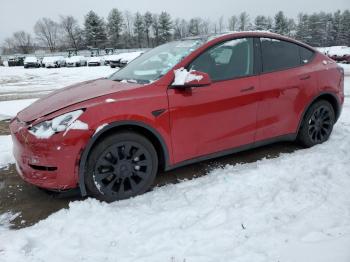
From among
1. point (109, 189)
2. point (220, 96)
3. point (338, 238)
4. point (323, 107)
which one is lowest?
point (338, 238)

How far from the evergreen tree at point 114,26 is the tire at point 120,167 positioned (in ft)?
256

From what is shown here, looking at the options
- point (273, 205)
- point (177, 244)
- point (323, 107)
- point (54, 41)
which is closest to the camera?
point (177, 244)

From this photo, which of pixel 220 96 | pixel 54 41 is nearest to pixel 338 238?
pixel 220 96

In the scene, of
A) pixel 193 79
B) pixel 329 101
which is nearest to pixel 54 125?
pixel 193 79

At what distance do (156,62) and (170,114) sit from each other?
89 centimetres

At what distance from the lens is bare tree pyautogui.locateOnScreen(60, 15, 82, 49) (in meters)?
84.5

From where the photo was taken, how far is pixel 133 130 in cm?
322

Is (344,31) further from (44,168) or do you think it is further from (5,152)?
(44,168)

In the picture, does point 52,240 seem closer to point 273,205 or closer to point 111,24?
point 273,205

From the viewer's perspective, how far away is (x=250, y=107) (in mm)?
3783

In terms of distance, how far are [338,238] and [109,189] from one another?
2.04 metres

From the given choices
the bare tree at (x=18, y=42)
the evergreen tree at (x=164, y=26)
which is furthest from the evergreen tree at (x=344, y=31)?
the bare tree at (x=18, y=42)

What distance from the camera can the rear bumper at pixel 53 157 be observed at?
2.87m

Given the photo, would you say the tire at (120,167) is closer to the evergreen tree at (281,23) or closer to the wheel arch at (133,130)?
the wheel arch at (133,130)
